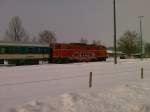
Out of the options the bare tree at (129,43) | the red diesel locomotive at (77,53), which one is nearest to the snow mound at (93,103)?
the red diesel locomotive at (77,53)

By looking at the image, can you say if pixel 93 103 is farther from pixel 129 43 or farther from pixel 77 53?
pixel 129 43

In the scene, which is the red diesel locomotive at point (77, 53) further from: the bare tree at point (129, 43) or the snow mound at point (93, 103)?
the bare tree at point (129, 43)

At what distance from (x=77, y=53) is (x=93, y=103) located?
51.6m

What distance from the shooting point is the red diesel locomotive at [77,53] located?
2356 inches

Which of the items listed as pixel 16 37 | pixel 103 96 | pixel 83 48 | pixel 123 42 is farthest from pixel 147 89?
pixel 123 42

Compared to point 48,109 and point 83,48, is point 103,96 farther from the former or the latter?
point 83,48

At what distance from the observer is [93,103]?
41.0ft

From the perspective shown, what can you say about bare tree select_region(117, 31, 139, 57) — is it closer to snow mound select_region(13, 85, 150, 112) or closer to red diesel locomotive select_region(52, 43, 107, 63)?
red diesel locomotive select_region(52, 43, 107, 63)

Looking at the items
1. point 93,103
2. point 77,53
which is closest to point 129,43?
point 77,53

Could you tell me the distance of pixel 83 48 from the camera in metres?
66.2

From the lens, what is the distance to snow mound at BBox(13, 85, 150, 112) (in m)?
11.5

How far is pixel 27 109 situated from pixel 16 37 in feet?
290

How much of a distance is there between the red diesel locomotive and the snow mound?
4512 centimetres

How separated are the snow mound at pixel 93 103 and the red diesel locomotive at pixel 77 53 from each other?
45117 mm
